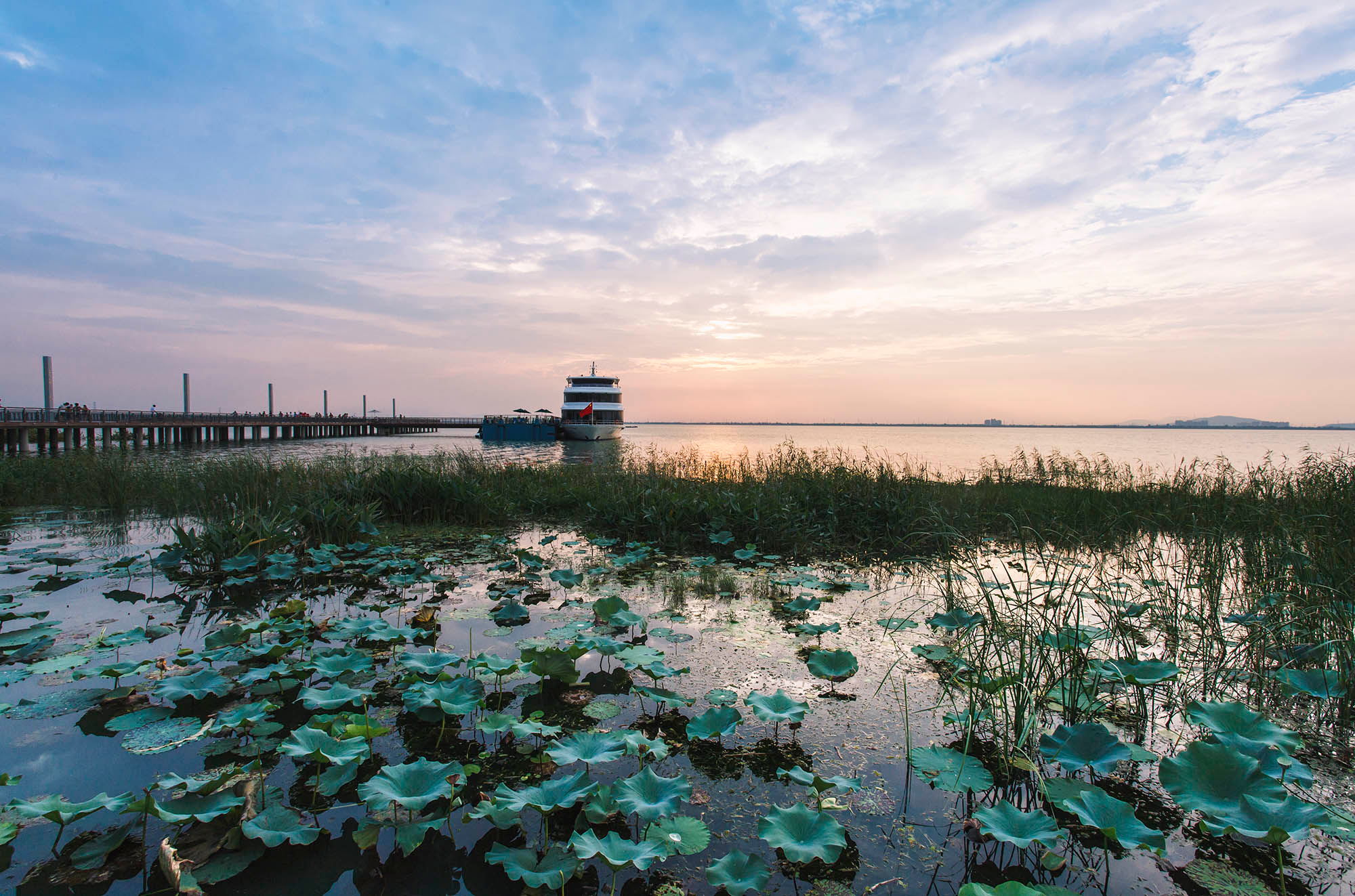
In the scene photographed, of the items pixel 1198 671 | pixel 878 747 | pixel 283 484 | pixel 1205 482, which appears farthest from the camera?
pixel 1205 482

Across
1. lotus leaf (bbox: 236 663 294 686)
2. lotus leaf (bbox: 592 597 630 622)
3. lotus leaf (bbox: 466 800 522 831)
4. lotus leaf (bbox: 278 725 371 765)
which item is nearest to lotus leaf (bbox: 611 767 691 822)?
lotus leaf (bbox: 466 800 522 831)

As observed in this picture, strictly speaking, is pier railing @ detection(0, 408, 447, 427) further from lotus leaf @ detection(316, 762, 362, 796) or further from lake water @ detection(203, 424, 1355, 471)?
lotus leaf @ detection(316, 762, 362, 796)

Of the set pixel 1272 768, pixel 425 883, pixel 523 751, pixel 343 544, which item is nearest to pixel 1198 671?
pixel 1272 768

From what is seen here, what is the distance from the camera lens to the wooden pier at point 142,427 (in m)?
26.7

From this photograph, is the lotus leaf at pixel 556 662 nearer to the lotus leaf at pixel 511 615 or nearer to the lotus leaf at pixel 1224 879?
the lotus leaf at pixel 511 615

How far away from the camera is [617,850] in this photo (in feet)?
5.29

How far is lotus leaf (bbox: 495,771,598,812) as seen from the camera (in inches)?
70.2

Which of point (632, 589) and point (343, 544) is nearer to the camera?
point (632, 589)

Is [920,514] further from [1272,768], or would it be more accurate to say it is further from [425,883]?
[425,883]

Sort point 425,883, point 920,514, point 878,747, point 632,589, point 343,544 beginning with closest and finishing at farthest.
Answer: point 425,883, point 878,747, point 632,589, point 343,544, point 920,514

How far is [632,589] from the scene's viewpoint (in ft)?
16.7

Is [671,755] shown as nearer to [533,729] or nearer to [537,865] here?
[533,729]

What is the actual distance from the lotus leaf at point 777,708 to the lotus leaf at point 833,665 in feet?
1.96

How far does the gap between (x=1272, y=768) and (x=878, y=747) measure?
1266 millimetres
